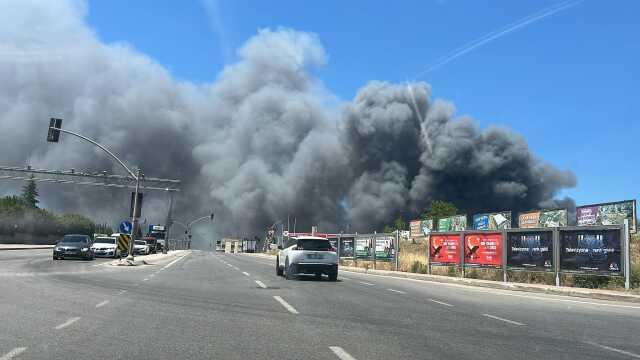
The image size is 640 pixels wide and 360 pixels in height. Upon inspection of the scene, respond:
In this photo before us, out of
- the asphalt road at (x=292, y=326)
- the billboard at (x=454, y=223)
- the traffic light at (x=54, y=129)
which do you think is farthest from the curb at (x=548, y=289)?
the billboard at (x=454, y=223)

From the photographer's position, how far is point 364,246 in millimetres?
36438

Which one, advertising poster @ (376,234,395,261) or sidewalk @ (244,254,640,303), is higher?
advertising poster @ (376,234,395,261)

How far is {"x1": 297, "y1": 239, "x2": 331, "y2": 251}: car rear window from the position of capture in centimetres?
2173

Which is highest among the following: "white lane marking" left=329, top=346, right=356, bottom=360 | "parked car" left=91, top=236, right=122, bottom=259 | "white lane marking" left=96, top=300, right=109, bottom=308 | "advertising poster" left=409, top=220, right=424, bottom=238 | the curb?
"advertising poster" left=409, top=220, right=424, bottom=238

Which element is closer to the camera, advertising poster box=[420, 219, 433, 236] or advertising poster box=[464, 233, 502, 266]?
advertising poster box=[464, 233, 502, 266]

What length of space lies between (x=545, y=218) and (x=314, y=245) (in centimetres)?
4524

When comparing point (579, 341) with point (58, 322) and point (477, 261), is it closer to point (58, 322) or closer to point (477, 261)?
point (58, 322)

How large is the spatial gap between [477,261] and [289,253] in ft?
29.3

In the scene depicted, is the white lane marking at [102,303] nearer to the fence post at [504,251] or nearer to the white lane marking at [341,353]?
the white lane marking at [341,353]

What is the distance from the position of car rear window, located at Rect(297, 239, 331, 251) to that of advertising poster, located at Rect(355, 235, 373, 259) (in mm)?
13894

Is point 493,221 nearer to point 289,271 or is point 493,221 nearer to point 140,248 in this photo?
point 140,248

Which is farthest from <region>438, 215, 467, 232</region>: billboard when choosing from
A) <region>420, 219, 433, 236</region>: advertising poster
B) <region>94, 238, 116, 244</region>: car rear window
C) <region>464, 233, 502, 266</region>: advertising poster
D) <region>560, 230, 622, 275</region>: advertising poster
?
<region>560, 230, 622, 275</region>: advertising poster

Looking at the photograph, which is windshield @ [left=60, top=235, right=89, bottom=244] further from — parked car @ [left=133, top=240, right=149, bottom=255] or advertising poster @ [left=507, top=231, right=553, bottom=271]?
advertising poster @ [left=507, top=231, right=553, bottom=271]

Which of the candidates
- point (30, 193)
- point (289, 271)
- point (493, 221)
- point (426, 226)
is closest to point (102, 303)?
point (289, 271)
